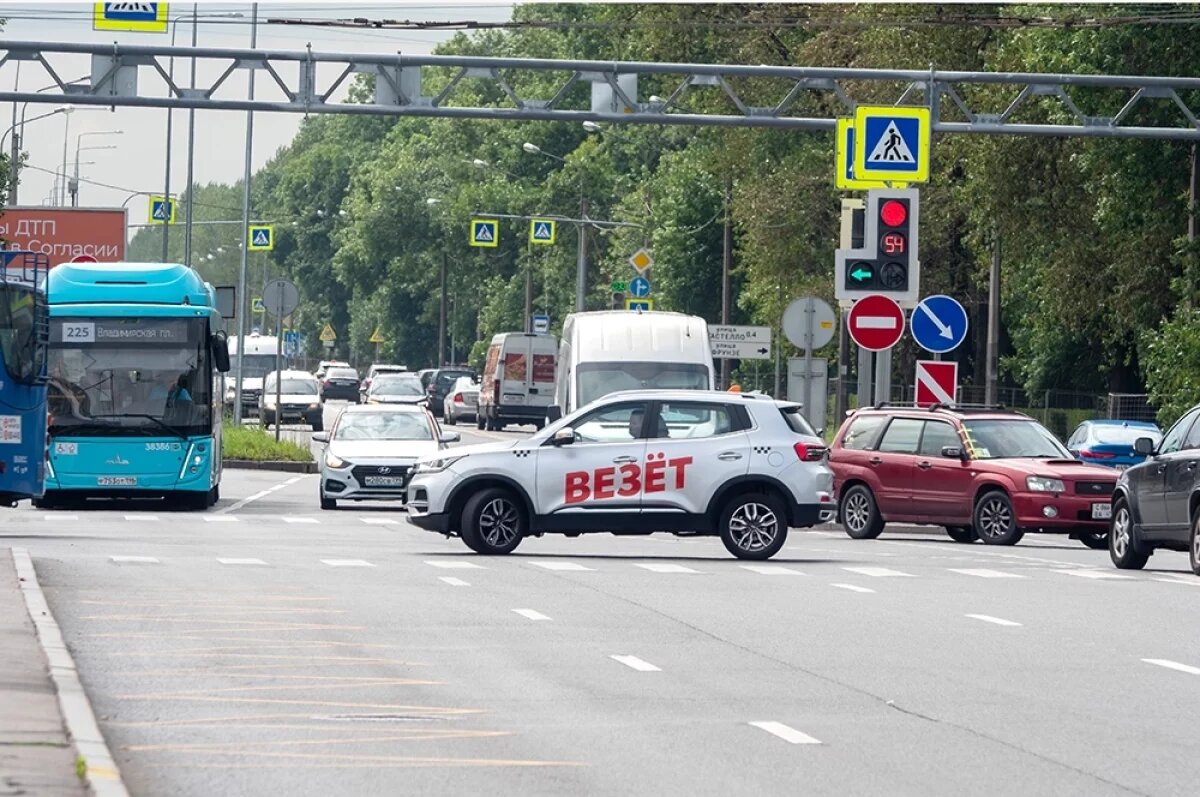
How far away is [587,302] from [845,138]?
67047mm

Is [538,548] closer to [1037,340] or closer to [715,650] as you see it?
[715,650]

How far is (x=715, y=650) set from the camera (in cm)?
1394

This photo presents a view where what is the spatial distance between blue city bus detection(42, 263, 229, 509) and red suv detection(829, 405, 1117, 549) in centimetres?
800

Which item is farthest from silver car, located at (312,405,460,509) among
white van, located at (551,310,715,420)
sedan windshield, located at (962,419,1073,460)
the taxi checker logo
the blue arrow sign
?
the taxi checker logo

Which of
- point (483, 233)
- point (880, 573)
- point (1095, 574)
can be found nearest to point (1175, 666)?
point (880, 573)

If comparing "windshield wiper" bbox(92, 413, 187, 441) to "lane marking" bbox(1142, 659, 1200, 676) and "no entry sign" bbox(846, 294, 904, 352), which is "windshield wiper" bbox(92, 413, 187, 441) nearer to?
"no entry sign" bbox(846, 294, 904, 352)

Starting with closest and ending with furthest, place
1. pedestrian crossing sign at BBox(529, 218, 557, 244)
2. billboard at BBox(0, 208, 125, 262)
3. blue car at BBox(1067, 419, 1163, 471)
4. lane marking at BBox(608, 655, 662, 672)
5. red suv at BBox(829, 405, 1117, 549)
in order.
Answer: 1. lane marking at BBox(608, 655, 662, 672)
2. red suv at BBox(829, 405, 1117, 549)
3. blue car at BBox(1067, 419, 1163, 471)
4. billboard at BBox(0, 208, 125, 262)
5. pedestrian crossing sign at BBox(529, 218, 557, 244)

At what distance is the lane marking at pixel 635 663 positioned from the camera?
12844mm

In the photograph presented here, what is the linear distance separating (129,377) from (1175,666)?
19147 millimetres

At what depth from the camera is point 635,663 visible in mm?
13133

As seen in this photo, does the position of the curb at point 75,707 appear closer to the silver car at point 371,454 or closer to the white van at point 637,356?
the silver car at point 371,454

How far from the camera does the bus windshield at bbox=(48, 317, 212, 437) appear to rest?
2994 cm

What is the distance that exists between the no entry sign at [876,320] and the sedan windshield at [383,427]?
6.21 meters

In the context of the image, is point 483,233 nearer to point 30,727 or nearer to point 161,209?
point 161,209
